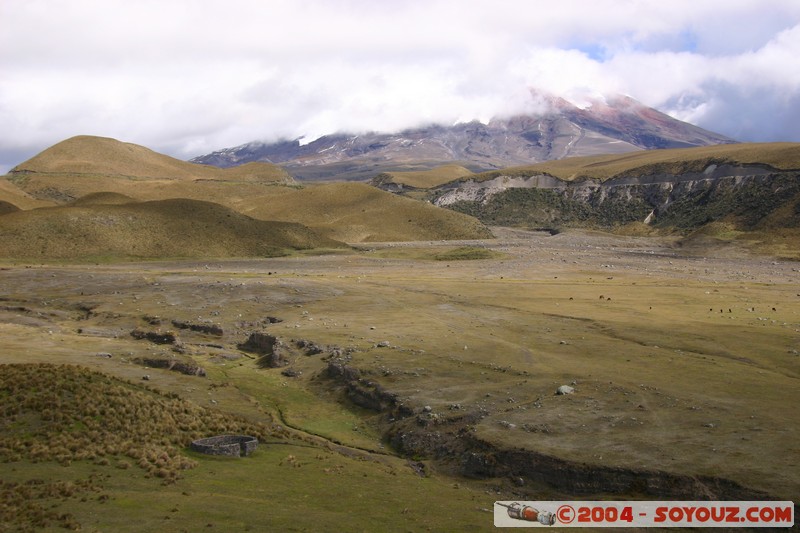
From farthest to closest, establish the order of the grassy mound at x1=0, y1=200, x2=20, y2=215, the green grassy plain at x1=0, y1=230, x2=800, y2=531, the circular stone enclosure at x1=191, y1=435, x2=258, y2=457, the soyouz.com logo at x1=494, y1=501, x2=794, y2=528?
the grassy mound at x1=0, y1=200, x2=20, y2=215
the circular stone enclosure at x1=191, y1=435, x2=258, y2=457
the green grassy plain at x1=0, y1=230, x2=800, y2=531
the soyouz.com logo at x1=494, y1=501, x2=794, y2=528

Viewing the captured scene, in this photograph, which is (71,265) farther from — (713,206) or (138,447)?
(713,206)

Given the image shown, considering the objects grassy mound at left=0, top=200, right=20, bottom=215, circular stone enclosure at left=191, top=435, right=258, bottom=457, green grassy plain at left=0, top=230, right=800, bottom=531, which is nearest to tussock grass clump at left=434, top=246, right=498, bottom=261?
green grassy plain at left=0, top=230, right=800, bottom=531

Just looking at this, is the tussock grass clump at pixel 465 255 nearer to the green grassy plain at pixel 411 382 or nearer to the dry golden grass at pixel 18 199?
the green grassy plain at pixel 411 382

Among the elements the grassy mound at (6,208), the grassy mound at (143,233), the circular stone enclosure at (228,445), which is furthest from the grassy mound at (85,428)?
the grassy mound at (6,208)

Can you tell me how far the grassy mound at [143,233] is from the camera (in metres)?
126

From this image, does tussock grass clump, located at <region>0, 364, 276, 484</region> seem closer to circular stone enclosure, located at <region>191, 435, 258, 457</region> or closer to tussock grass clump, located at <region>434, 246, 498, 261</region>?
circular stone enclosure, located at <region>191, 435, 258, 457</region>

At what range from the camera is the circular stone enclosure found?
30859 mm

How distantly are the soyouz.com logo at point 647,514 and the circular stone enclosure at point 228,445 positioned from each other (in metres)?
11.6

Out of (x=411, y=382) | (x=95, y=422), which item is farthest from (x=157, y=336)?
(x=95, y=422)

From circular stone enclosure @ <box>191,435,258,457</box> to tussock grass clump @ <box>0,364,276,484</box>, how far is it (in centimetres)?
78

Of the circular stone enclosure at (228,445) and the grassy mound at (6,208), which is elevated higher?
the grassy mound at (6,208)

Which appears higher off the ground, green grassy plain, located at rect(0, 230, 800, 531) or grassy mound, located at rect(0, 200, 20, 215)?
grassy mound, located at rect(0, 200, 20, 215)

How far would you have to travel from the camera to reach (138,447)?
29.4m

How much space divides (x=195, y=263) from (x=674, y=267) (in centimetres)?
7879
